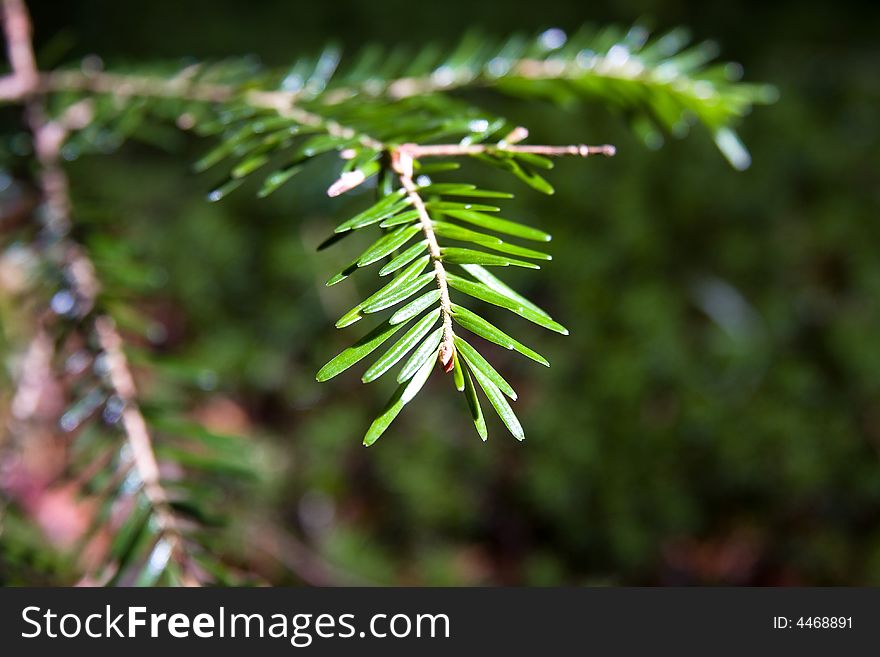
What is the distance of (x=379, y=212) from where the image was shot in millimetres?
338

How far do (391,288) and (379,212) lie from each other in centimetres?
5

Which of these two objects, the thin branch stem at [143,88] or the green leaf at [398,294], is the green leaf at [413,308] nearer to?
the green leaf at [398,294]

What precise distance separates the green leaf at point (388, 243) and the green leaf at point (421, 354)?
44 mm

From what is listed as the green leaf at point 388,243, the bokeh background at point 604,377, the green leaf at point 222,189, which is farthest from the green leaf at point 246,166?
the bokeh background at point 604,377

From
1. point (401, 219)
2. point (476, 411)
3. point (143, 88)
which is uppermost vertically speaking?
point (143, 88)

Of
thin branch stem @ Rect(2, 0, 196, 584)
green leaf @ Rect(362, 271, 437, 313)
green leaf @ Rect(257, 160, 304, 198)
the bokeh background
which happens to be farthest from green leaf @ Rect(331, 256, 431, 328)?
the bokeh background


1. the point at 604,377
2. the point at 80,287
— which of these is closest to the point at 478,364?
the point at 80,287

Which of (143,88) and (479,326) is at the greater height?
(143,88)

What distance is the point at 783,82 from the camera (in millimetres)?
2010

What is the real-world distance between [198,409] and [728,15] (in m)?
1.98

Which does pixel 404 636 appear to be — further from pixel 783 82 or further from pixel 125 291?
pixel 783 82

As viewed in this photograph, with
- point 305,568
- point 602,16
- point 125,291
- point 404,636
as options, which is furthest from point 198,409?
point 602,16

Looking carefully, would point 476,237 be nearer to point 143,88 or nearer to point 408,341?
point 408,341

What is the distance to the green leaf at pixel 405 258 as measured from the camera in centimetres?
31
